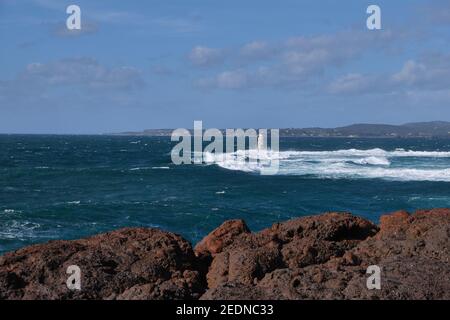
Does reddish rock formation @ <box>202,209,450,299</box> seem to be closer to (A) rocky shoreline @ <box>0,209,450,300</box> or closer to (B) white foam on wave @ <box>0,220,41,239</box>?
(A) rocky shoreline @ <box>0,209,450,300</box>

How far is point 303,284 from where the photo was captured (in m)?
4.78

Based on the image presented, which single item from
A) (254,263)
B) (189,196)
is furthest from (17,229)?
(254,263)

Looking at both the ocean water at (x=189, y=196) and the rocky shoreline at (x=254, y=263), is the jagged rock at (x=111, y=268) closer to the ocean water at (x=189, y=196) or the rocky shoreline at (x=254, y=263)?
the rocky shoreline at (x=254, y=263)

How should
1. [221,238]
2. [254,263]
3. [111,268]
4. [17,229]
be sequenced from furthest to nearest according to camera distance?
[17,229]
[221,238]
[254,263]
[111,268]

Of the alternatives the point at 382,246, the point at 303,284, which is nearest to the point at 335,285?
the point at 303,284

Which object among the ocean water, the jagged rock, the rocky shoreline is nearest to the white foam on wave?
the ocean water

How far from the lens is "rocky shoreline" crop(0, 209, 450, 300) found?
473cm

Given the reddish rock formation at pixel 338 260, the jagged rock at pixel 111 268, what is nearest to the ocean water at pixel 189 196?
the jagged rock at pixel 111 268

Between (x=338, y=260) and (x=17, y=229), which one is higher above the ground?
(x=338, y=260)

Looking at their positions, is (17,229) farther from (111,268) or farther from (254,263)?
(254,263)

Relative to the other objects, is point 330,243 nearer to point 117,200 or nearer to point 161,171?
point 117,200

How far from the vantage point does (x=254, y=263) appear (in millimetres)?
5551

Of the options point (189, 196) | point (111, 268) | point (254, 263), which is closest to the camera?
point (111, 268)

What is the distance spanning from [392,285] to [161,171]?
169 ft
